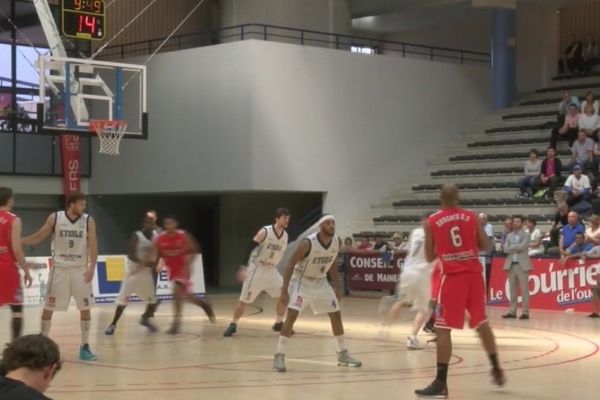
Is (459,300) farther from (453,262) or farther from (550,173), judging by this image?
(550,173)

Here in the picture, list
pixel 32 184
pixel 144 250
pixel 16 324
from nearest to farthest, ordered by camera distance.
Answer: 1. pixel 16 324
2. pixel 144 250
3. pixel 32 184

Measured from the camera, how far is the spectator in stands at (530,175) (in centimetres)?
2548

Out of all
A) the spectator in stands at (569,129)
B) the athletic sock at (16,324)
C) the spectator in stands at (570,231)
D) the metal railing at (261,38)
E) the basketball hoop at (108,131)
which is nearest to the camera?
the athletic sock at (16,324)

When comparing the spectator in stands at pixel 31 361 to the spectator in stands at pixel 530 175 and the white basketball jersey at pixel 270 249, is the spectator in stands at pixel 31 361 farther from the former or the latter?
the spectator in stands at pixel 530 175

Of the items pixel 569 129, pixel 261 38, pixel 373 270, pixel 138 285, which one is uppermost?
pixel 261 38

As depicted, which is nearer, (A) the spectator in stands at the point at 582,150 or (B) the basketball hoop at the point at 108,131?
Result: (B) the basketball hoop at the point at 108,131

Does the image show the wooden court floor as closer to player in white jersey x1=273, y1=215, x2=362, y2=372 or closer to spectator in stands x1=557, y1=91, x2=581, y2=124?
player in white jersey x1=273, y1=215, x2=362, y2=372

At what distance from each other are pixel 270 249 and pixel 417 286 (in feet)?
9.17

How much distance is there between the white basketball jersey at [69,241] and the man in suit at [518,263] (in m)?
9.30

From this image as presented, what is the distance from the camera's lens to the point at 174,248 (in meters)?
15.6

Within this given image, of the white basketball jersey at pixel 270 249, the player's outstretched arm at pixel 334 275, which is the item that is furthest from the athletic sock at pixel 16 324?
the white basketball jersey at pixel 270 249

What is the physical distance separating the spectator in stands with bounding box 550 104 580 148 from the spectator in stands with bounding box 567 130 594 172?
967 millimetres

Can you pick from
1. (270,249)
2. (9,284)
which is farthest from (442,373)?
(270,249)

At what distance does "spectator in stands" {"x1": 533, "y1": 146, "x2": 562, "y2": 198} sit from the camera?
81.1 feet
